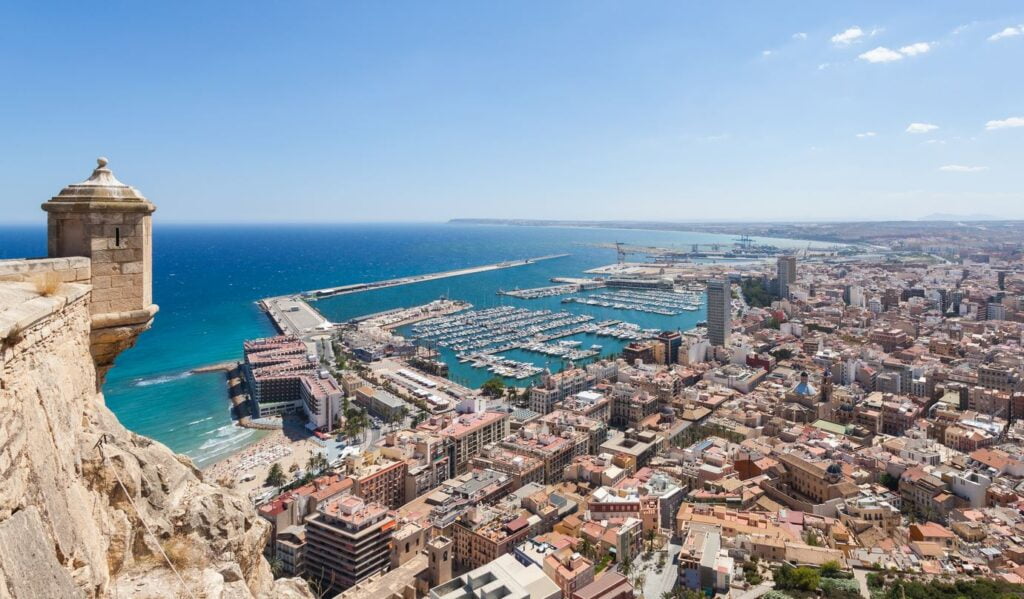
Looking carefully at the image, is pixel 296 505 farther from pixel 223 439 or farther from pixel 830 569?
pixel 830 569

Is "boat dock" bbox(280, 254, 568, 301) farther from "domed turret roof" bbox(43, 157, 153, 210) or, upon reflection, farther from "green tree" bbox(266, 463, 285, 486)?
"domed turret roof" bbox(43, 157, 153, 210)

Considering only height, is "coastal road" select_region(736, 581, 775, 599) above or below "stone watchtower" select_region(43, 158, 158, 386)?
below

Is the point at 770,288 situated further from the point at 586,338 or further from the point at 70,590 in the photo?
the point at 70,590

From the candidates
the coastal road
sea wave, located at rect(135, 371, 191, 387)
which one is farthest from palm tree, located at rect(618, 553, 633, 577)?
sea wave, located at rect(135, 371, 191, 387)

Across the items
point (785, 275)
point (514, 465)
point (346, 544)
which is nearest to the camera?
point (346, 544)

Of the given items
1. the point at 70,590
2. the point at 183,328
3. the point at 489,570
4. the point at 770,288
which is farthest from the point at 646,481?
the point at 770,288

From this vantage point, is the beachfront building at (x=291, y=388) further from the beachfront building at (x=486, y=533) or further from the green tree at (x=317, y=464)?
the beachfront building at (x=486, y=533)

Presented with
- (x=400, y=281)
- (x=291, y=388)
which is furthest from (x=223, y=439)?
(x=400, y=281)

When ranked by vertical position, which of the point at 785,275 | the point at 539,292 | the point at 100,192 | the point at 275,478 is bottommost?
the point at 275,478
